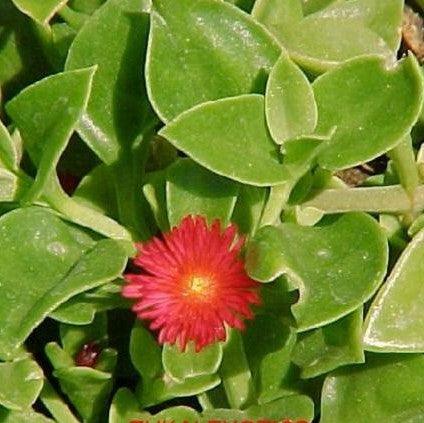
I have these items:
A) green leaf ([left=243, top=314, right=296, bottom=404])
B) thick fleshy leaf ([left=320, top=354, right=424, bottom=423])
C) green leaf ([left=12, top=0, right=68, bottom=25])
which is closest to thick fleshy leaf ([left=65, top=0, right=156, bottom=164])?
green leaf ([left=12, top=0, right=68, bottom=25])

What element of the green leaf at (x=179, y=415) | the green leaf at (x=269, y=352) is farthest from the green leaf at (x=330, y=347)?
the green leaf at (x=179, y=415)

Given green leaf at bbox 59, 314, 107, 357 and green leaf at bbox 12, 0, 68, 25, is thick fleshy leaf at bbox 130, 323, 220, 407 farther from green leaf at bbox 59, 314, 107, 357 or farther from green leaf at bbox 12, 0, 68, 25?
green leaf at bbox 12, 0, 68, 25

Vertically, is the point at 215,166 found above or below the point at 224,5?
below

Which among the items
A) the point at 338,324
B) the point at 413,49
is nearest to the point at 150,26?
the point at 338,324

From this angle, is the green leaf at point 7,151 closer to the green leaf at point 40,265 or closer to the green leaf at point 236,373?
the green leaf at point 40,265

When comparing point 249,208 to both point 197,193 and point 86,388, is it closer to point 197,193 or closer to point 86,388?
point 197,193

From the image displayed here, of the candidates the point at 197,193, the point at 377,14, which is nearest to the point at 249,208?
the point at 197,193

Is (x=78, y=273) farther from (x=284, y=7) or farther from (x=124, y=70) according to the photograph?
(x=284, y=7)
